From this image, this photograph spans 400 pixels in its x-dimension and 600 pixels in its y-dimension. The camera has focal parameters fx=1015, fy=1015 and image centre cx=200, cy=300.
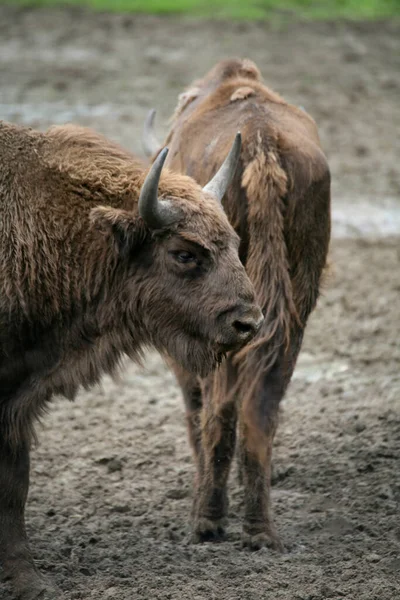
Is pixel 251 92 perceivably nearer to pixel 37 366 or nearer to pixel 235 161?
pixel 235 161

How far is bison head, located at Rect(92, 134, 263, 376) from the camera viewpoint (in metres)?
5.09

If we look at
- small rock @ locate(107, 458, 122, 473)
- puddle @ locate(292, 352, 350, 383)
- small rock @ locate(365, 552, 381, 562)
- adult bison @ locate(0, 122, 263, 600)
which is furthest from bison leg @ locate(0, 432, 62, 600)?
puddle @ locate(292, 352, 350, 383)

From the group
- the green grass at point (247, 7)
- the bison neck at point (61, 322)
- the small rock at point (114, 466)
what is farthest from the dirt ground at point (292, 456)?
the green grass at point (247, 7)

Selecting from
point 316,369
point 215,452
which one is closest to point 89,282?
point 215,452

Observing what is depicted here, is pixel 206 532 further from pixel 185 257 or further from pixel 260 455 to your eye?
pixel 185 257

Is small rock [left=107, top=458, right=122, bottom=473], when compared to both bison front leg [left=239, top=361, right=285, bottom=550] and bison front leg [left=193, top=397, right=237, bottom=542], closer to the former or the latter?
bison front leg [left=193, top=397, right=237, bottom=542]

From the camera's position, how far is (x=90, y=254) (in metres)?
5.26

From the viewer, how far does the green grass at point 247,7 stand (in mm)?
21703

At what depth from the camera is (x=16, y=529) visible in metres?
5.24

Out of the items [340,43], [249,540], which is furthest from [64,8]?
[249,540]

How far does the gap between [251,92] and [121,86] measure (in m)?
10.1

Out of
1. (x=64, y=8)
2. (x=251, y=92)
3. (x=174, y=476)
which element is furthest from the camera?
(x=64, y=8)

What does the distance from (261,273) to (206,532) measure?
1.53 metres

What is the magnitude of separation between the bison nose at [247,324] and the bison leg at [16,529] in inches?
50.2
